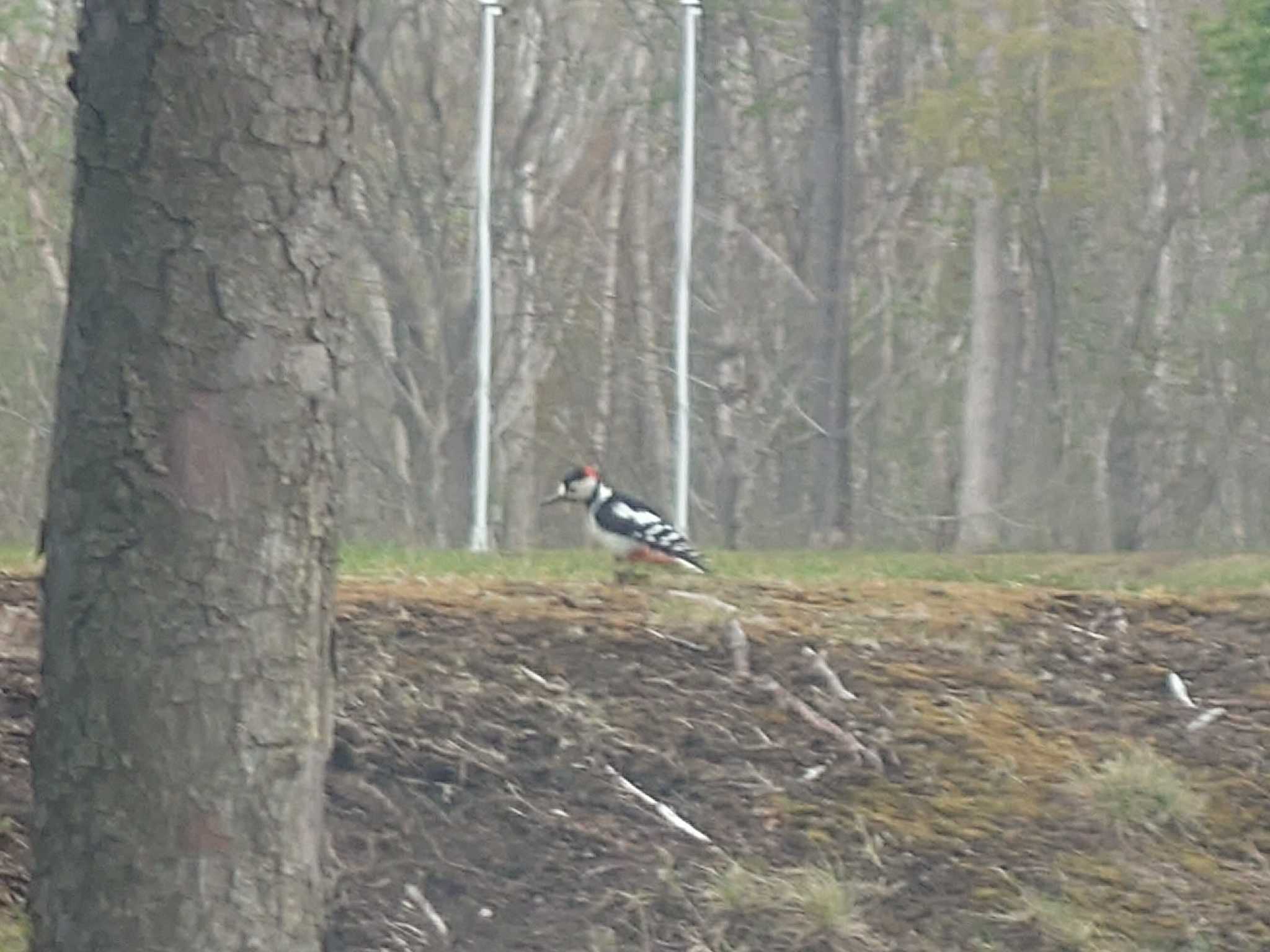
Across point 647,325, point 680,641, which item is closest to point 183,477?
point 680,641

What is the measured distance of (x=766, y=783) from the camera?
7832mm

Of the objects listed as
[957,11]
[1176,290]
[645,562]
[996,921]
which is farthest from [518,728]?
[1176,290]

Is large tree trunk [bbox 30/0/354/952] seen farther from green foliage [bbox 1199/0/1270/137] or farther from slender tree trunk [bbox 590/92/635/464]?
slender tree trunk [bbox 590/92/635/464]

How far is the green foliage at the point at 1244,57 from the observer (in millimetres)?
22172

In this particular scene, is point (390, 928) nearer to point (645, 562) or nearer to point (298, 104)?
point (298, 104)

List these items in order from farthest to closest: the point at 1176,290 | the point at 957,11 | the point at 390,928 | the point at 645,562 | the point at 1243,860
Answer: the point at 1176,290, the point at 957,11, the point at 645,562, the point at 1243,860, the point at 390,928

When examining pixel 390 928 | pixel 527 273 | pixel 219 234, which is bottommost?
pixel 390 928

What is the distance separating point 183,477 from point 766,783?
3255mm

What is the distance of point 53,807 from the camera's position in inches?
200

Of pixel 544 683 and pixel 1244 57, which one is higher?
pixel 1244 57

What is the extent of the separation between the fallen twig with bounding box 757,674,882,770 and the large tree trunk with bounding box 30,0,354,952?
325 centimetres

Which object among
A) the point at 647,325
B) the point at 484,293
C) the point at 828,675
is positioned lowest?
the point at 828,675

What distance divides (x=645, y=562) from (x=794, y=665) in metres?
3.41

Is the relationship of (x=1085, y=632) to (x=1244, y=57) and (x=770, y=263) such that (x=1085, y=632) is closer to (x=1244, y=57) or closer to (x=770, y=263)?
(x=1244, y=57)
